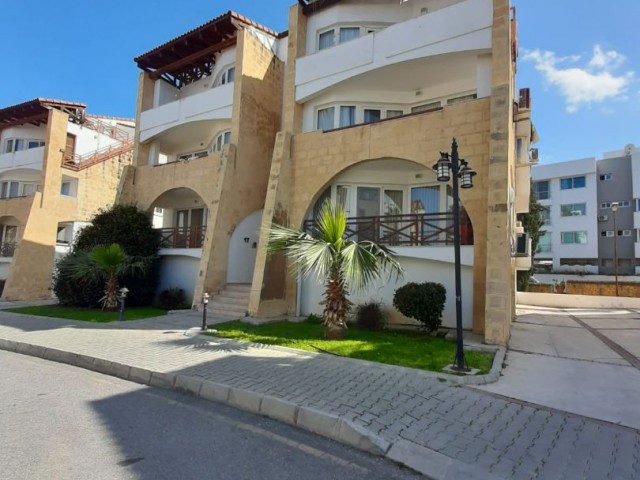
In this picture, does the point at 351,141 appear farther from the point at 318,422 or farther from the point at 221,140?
the point at 318,422

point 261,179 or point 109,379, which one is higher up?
point 261,179

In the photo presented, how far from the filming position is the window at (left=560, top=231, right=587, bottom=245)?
37906 mm

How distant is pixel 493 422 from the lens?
4.58 m

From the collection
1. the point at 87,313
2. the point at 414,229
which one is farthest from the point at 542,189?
the point at 87,313

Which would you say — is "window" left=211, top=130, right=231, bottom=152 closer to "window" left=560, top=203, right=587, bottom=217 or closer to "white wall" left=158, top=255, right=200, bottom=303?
"white wall" left=158, top=255, right=200, bottom=303

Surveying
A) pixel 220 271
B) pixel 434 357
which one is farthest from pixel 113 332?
pixel 434 357

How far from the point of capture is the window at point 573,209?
38.4m

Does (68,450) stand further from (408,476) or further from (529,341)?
(529,341)

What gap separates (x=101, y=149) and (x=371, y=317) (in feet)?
81.1

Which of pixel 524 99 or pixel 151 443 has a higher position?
pixel 524 99

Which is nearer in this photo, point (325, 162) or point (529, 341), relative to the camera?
point (529, 341)

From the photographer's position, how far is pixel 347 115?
1422 centimetres

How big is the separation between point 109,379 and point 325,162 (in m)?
9.25

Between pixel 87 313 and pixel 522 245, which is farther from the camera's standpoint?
pixel 522 245
